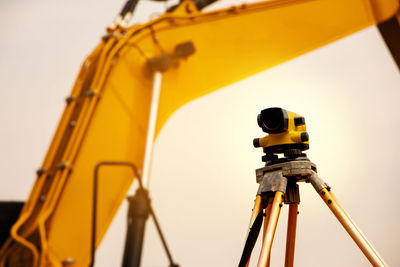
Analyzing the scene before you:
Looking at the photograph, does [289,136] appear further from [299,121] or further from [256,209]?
[256,209]

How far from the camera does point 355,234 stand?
82 centimetres

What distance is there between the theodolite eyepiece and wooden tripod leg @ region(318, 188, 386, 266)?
0.47 ft

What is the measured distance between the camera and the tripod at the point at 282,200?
2.63 feet

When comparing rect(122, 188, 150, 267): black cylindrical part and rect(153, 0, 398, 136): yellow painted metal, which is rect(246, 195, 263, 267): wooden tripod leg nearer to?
rect(122, 188, 150, 267): black cylindrical part

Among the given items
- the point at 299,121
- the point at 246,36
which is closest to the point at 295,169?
the point at 299,121

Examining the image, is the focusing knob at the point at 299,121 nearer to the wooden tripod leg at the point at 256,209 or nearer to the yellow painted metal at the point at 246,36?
the wooden tripod leg at the point at 256,209

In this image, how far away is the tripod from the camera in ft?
2.63

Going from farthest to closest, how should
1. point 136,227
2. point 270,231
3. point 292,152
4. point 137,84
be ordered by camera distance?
point 137,84, point 136,227, point 292,152, point 270,231

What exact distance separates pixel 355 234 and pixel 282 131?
1.01 ft

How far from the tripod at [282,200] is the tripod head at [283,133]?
0.02 m

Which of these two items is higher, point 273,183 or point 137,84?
point 137,84

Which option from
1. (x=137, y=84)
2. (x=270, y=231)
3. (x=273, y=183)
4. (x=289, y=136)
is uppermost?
(x=137, y=84)

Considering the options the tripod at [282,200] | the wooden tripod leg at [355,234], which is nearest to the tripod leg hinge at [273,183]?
the tripod at [282,200]

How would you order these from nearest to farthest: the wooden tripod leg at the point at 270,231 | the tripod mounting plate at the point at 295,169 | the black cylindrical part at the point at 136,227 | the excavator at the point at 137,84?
the wooden tripod leg at the point at 270,231 < the tripod mounting plate at the point at 295,169 < the black cylindrical part at the point at 136,227 < the excavator at the point at 137,84
